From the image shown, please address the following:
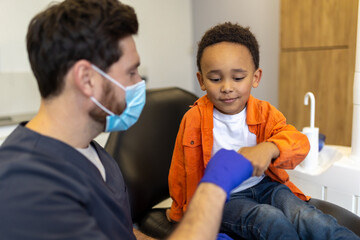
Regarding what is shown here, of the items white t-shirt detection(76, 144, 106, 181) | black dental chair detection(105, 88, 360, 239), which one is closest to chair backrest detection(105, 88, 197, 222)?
black dental chair detection(105, 88, 360, 239)

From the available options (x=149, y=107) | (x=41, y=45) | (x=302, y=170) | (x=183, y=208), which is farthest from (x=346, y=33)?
(x=41, y=45)

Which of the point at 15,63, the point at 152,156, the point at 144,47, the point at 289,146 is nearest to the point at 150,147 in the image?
the point at 152,156

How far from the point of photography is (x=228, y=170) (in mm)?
701

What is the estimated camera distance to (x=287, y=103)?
8.41ft

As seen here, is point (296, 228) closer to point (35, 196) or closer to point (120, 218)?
point (120, 218)

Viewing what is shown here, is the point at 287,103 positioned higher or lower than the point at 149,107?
lower

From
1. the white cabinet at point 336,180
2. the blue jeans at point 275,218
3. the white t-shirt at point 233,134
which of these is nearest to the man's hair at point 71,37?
the white t-shirt at point 233,134

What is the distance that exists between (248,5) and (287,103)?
111 centimetres

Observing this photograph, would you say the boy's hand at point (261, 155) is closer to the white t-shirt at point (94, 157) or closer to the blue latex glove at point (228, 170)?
the blue latex glove at point (228, 170)

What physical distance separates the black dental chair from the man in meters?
0.38

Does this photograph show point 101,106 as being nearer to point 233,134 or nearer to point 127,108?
point 127,108

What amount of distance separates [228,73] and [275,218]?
0.48 m

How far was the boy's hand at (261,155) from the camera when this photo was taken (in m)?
0.79

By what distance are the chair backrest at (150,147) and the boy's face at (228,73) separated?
1.29 ft
